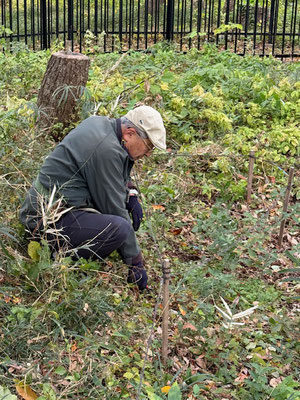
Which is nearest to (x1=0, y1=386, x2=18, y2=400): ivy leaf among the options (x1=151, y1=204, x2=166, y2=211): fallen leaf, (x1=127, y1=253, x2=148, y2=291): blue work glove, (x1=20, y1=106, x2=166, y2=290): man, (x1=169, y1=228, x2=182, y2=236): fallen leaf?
(x1=20, y1=106, x2=166, y2=290): man

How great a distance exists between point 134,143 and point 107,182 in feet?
1.07

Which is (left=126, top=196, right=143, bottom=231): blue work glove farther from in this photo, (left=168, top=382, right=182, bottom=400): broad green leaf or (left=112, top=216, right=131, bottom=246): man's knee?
(left=168, top=382, right=182, bottom=400): broad green leaf

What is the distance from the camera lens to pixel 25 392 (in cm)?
350

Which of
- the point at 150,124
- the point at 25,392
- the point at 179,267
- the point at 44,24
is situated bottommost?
the point at 179,267

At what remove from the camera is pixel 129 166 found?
15.6 ft

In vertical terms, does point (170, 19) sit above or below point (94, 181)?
above

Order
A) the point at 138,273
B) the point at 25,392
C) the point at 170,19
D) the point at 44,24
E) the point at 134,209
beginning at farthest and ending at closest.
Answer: the point at 170,19 < the point at 44,24 < the point at 134,209 < the point at 138,273 < the point at 25,392

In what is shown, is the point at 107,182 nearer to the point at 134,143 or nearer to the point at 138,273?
the point at 134,143

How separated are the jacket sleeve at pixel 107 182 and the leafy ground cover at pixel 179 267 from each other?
410 mm

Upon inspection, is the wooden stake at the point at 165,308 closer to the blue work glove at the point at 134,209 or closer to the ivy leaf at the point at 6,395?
the ivy leaf at the point at 6,395

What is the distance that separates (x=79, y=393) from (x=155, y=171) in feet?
10.8

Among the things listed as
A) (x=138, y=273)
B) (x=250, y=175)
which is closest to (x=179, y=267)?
(x=138, y=273)

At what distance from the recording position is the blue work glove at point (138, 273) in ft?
15.9

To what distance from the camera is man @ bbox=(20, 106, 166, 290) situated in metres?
4.52
